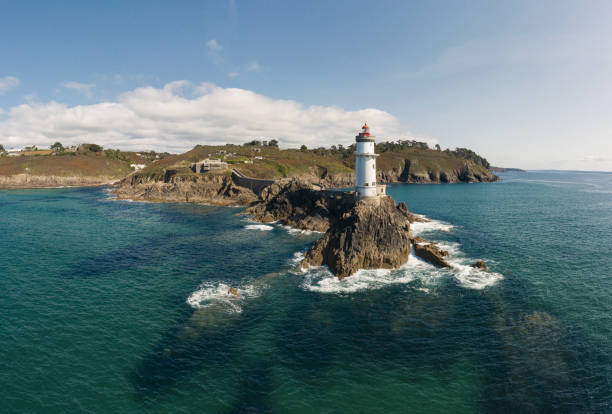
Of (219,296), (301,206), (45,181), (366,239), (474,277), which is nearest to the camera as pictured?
(219,296)

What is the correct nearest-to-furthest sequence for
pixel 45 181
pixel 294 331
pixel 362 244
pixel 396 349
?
pixel 396 349 → pixel 294 331 → pixel 362 244 → pixel 45 181

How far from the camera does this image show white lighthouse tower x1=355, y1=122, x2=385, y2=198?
54719 mm

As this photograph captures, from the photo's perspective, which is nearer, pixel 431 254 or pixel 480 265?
pixel 480 265

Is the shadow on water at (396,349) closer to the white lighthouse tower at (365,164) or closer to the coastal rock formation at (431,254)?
the coastal rock formation at (431,254)

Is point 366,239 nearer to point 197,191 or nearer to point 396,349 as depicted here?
point 396,349

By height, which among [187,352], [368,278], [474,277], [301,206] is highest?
[301,206]

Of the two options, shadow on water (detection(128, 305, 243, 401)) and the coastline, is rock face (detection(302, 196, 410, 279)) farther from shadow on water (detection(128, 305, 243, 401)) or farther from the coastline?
the coastline

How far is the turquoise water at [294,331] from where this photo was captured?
20.6m

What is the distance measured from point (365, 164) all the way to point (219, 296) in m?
33.7

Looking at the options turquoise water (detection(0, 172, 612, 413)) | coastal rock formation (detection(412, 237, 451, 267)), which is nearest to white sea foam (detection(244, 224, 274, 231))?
turquoise water (detection(0, 172, 612, 413))

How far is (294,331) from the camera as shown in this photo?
28047mm

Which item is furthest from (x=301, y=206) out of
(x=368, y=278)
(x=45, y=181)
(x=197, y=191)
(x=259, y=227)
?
(x=45, y=181)

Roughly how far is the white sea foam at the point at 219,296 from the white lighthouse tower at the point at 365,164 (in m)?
28.2

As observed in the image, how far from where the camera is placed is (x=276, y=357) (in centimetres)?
2441
